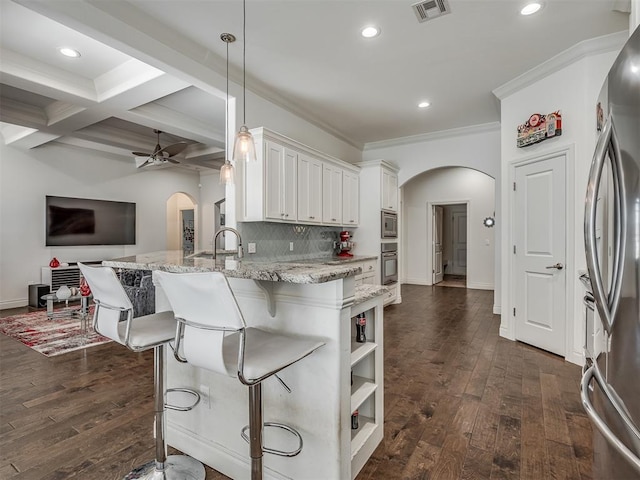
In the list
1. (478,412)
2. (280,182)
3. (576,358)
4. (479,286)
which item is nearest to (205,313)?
(478,412)

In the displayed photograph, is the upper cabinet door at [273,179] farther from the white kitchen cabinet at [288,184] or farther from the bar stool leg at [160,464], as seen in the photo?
the bar stool leg at [160,464]

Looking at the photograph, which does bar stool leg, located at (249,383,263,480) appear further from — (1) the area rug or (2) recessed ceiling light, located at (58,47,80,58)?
(2) recessed ceiling light, located at (58,47,80,58)

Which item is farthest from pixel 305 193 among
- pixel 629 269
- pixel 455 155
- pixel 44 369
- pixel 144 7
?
pixel 629 269

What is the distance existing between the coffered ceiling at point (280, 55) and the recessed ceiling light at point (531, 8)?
0.05 m

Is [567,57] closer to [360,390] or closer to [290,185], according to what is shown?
[290,185]

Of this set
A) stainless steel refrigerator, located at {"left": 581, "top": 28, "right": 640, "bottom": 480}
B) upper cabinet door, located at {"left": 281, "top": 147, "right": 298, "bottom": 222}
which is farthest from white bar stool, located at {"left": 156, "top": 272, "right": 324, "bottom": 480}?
upper cabinet door, located at {"left": 281, "top": 147, "right": 298, "bottom": 222}

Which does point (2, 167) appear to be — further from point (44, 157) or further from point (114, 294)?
point (114, 294)

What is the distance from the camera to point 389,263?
19.5 ft

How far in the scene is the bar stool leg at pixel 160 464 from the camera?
66.5 inches

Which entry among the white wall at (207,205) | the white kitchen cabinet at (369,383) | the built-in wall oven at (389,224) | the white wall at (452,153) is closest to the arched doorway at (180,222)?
the white wall at (207,205)

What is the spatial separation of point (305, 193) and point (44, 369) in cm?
328

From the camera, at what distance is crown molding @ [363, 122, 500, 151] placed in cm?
540

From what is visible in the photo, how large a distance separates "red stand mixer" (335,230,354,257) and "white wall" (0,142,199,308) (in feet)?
15.5

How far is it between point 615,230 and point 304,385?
1.32 meters
